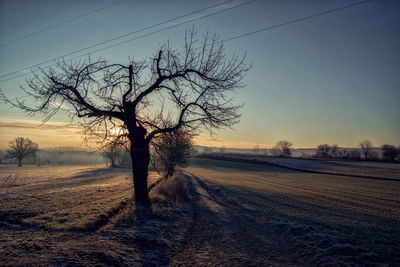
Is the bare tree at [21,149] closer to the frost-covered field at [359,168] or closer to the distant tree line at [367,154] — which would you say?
the frost-covered field at [359,168]

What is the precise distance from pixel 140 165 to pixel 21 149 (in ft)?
285

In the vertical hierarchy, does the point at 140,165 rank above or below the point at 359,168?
above

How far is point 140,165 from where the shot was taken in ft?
35.1

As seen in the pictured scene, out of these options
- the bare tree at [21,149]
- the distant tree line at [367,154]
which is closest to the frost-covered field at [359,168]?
the distant tree line at [367,154]

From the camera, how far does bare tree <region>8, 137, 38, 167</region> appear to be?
233 feet

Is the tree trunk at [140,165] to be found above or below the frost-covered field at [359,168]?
above

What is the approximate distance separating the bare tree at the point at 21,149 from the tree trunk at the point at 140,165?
83590 millimetres

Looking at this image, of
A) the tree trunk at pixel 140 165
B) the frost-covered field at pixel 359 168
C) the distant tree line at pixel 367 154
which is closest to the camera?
the tree trunk at pixel 140 165

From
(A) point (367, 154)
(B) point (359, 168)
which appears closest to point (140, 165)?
(B) point (359, 168)

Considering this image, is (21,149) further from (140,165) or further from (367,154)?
(367,154)

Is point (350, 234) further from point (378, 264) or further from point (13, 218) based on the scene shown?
point (13, 218)

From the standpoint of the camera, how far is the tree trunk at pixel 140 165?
34.6ft

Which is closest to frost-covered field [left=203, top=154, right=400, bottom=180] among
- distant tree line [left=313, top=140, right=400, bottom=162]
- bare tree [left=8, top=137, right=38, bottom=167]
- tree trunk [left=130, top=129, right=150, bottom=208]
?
distant tree line [left=313, top=140, right=400, bottom=162]

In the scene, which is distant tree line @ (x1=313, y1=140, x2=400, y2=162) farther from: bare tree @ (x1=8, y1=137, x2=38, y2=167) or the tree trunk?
bare tree @ (x1=8, y1=137, x2=38, y2=167)
